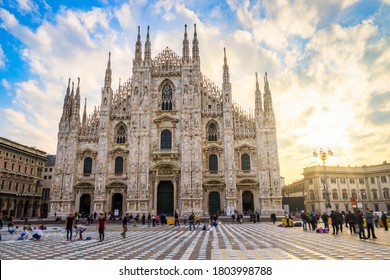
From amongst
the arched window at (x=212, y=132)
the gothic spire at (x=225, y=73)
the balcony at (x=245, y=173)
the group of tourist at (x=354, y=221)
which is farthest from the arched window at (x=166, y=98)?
the group of tourist at (x=354, y=221)

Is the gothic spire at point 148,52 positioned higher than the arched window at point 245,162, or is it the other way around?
the gothic spire at point 148,52

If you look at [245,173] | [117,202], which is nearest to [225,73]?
[245,173]

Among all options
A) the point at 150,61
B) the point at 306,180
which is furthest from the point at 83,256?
the point at 306,180

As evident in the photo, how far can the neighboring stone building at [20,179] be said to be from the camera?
4150cm

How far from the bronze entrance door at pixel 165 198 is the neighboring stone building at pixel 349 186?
31473 mm

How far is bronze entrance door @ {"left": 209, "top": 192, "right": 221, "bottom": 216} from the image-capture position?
116ft

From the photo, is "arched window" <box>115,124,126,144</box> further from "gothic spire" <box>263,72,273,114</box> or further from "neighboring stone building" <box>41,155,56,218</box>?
"neighboring stone building" <box>41,155,56,218</box>

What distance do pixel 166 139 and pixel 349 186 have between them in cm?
4179

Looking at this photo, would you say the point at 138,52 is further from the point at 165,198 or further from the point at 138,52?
the point at 165,198

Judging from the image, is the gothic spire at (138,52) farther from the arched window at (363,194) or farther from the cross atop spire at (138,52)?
the arched window at (363,194)

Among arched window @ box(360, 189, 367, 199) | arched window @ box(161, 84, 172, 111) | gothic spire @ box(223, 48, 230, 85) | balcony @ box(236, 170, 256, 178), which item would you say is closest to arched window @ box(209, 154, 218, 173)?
balcony @ box(236, 170, 256, 178)

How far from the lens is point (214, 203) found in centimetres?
3562

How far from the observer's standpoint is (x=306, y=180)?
61406 mm
